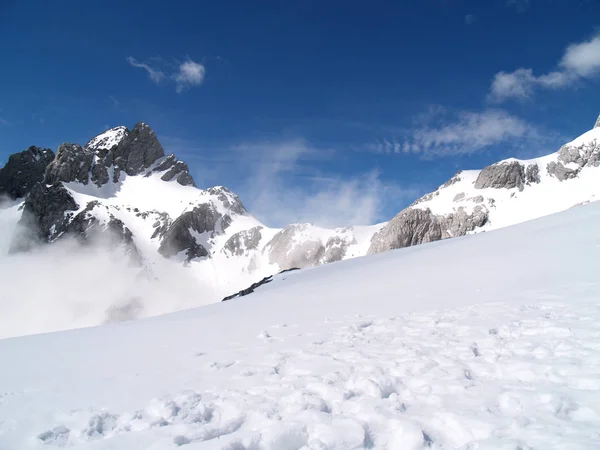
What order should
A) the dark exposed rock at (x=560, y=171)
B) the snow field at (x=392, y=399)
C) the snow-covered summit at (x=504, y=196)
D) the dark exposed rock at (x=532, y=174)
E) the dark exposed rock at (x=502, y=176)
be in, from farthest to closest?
the dark exposed rock at (x=532, y=174), the dark exposed rock at (x=502, y=176), the dark exposed rock at (x=560, y=171), the snow-covered summit at (x=504, y=196), the snow field at (x=392, y=399)

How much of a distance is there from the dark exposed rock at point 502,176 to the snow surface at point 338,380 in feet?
583

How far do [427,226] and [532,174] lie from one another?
66384mm

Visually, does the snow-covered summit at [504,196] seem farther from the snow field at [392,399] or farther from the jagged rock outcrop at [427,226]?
the snow field at [392,399]

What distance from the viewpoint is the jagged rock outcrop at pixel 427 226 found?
142 metres

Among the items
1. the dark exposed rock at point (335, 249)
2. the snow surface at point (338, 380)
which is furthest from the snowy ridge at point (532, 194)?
the snow surface at point (338, 380)

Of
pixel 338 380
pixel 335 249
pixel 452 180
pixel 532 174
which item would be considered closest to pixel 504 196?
pixel 532 174

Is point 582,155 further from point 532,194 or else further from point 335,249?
point 335,249

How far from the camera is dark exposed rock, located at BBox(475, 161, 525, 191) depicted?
16175cm

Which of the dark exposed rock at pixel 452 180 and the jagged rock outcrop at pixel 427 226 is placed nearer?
the jagged rock outcrop at pixel 427 226

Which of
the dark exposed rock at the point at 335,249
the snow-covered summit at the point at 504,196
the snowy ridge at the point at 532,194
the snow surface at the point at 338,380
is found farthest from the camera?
the dark exposed rock at the point at 335,249

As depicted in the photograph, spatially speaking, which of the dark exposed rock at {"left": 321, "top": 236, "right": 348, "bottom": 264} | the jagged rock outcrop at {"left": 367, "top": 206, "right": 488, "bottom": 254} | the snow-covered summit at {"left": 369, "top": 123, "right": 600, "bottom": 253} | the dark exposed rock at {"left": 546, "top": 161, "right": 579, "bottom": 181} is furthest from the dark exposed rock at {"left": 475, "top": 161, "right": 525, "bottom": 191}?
the dark exposed rock at {"left": 321, "top": 236, "right": 348, "bottom": 264}

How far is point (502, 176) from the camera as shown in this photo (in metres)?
165

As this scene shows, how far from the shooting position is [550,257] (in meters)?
13.5

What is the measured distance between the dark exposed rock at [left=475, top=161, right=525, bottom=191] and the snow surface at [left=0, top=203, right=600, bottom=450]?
17767 cm
